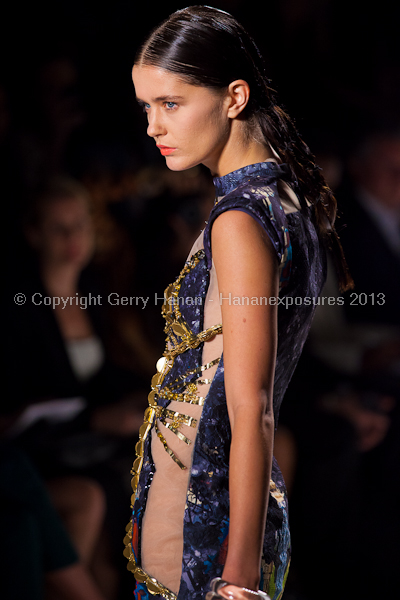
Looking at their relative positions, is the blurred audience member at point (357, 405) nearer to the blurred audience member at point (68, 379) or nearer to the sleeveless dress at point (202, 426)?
the blurred audience member at point (68, 379)

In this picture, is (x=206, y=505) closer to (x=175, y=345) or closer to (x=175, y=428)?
(x=175, y=428)

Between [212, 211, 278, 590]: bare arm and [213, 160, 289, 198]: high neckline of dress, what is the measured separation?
0.12 metres

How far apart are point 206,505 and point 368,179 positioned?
266 cm

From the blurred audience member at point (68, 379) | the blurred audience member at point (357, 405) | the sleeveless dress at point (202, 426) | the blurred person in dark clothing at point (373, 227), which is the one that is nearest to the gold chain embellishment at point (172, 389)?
the sleeveless dress at point (202, 426)

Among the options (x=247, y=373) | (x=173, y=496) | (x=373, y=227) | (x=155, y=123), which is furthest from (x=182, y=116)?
(x=373, y=227)

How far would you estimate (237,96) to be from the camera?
77 centimetres

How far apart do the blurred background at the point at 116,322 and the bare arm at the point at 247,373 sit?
1519mm

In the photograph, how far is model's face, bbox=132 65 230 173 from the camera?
0.76m

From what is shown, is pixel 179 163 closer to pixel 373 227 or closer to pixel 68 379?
pixel 68 379

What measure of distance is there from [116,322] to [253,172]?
1.72 m

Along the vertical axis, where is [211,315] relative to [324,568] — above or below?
above

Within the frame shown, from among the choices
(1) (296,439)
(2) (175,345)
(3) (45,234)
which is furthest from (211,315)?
(1) (296,439)

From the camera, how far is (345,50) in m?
3.05

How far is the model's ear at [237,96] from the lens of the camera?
0.77 meters
